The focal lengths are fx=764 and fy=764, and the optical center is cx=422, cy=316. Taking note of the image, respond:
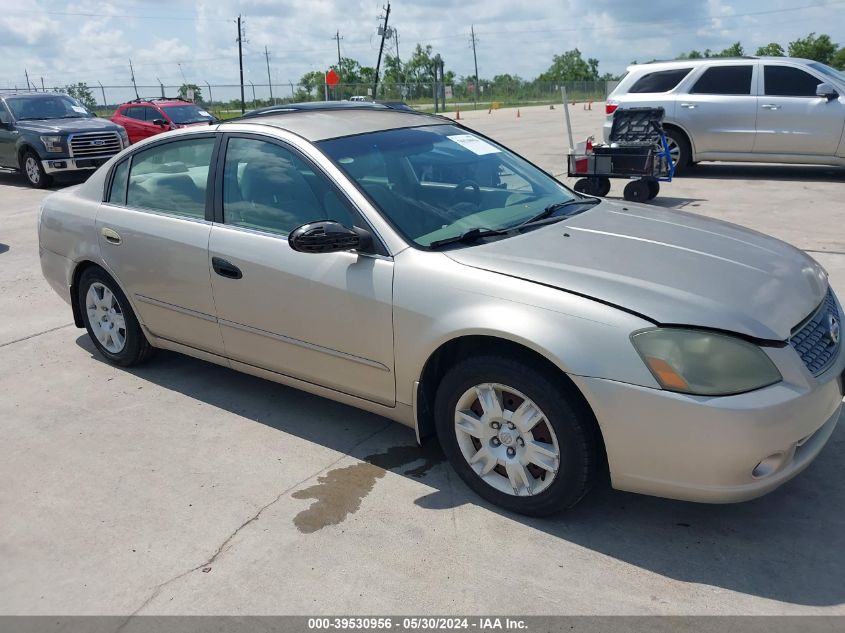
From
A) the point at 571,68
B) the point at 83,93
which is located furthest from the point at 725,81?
the point at 571,68

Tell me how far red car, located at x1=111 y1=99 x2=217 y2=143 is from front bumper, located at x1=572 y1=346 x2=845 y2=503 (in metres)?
17.7

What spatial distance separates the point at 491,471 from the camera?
130 inches

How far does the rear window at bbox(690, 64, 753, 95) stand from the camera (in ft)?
38.1

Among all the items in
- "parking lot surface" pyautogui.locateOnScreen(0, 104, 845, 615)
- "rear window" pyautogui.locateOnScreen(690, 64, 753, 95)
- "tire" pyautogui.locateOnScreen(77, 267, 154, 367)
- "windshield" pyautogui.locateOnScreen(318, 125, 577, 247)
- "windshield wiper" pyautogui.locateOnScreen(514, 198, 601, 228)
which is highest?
"rear window" pyautogui.locateOnScreen(690, 64, 753, 95)


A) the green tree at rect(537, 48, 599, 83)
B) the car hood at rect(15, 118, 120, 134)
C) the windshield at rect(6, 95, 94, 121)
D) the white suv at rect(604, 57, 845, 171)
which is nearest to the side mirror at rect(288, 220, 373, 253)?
the white suv at rect(604, 57, 845, 171)

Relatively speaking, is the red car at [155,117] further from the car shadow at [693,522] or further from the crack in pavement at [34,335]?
the car shadow at [693,522]

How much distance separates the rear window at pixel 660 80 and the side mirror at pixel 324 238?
10192mm

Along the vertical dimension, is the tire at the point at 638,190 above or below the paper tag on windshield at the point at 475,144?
below

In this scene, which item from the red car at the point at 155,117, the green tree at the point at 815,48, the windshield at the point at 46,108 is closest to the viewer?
the windshield at the point at 46,108

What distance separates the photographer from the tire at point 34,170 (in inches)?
556

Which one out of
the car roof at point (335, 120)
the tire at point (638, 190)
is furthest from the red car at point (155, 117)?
the car roof at point (335, 120)

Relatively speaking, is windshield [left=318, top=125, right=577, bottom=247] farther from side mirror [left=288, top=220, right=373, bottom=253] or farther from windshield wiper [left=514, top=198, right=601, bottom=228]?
side mirror [left=288, top=220, right=373, bottom=253]

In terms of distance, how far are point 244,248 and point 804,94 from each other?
10.2 meters

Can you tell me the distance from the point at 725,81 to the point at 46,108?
12557mm
